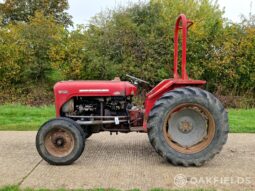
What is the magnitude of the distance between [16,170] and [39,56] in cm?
1127

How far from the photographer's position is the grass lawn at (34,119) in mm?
10391

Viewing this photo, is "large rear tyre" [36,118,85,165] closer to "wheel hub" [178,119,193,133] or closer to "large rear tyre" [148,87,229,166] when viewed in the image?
"large rear tyre" [148,87,229,166]

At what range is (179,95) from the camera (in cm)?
679

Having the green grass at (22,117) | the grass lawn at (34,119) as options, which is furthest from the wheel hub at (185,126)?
the green grass at (22,117)

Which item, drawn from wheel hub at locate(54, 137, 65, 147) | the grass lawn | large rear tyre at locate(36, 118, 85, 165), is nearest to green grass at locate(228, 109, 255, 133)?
the grass lawn

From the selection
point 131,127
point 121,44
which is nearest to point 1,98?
point 121,44

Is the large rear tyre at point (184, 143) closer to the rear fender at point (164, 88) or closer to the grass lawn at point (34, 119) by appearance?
the rear fender at point (164, 88)

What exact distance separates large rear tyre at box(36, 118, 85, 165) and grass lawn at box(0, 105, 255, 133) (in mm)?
3584

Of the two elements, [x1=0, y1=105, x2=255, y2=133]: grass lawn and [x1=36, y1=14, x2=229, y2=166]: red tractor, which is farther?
[x1=0, y1=105, x2=255, y2=133]: grass lawn

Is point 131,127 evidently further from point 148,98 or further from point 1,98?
point 1,98

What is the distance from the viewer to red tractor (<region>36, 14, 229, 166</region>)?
679 cm

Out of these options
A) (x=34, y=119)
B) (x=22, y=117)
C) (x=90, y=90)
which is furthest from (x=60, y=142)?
(x=22, y=117)

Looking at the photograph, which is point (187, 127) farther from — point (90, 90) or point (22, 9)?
point (22, 9)

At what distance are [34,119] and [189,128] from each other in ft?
18.2
